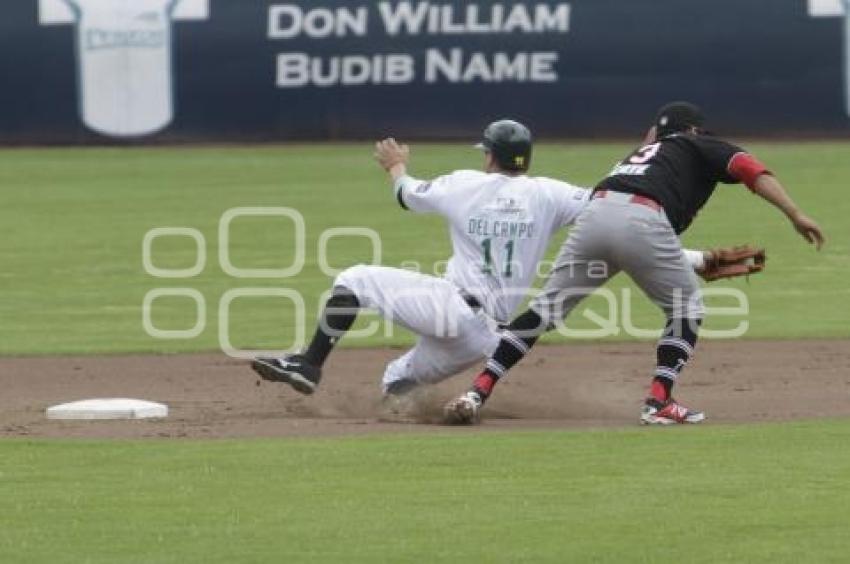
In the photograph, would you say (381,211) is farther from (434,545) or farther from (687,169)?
(434,545)

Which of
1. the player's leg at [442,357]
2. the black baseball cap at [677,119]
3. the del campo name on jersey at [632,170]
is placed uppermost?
the black baseball cap at [677,119]

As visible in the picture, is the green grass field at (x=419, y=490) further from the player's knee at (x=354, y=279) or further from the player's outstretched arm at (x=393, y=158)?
the player's outstretched arm at (x=393, y=158)

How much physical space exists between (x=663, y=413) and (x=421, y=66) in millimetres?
17004

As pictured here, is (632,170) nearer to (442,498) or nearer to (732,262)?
(732,262)

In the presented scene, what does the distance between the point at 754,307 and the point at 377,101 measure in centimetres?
1204

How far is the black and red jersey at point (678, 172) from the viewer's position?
9.87 meters

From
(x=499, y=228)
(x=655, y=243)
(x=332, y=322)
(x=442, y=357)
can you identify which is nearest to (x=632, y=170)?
(x=655, y=243)

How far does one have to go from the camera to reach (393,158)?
34.6 feet

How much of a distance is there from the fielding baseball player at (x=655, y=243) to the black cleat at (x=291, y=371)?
26.9 inches

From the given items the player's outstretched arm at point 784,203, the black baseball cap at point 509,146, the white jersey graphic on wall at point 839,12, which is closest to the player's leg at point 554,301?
the black baseball cap at point 509,146

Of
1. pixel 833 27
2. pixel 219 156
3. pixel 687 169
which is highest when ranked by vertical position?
pixel 687 169

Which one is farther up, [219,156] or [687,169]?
[687,169]

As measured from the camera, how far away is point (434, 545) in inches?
283

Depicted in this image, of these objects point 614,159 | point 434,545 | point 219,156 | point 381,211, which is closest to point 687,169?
point 434,545
